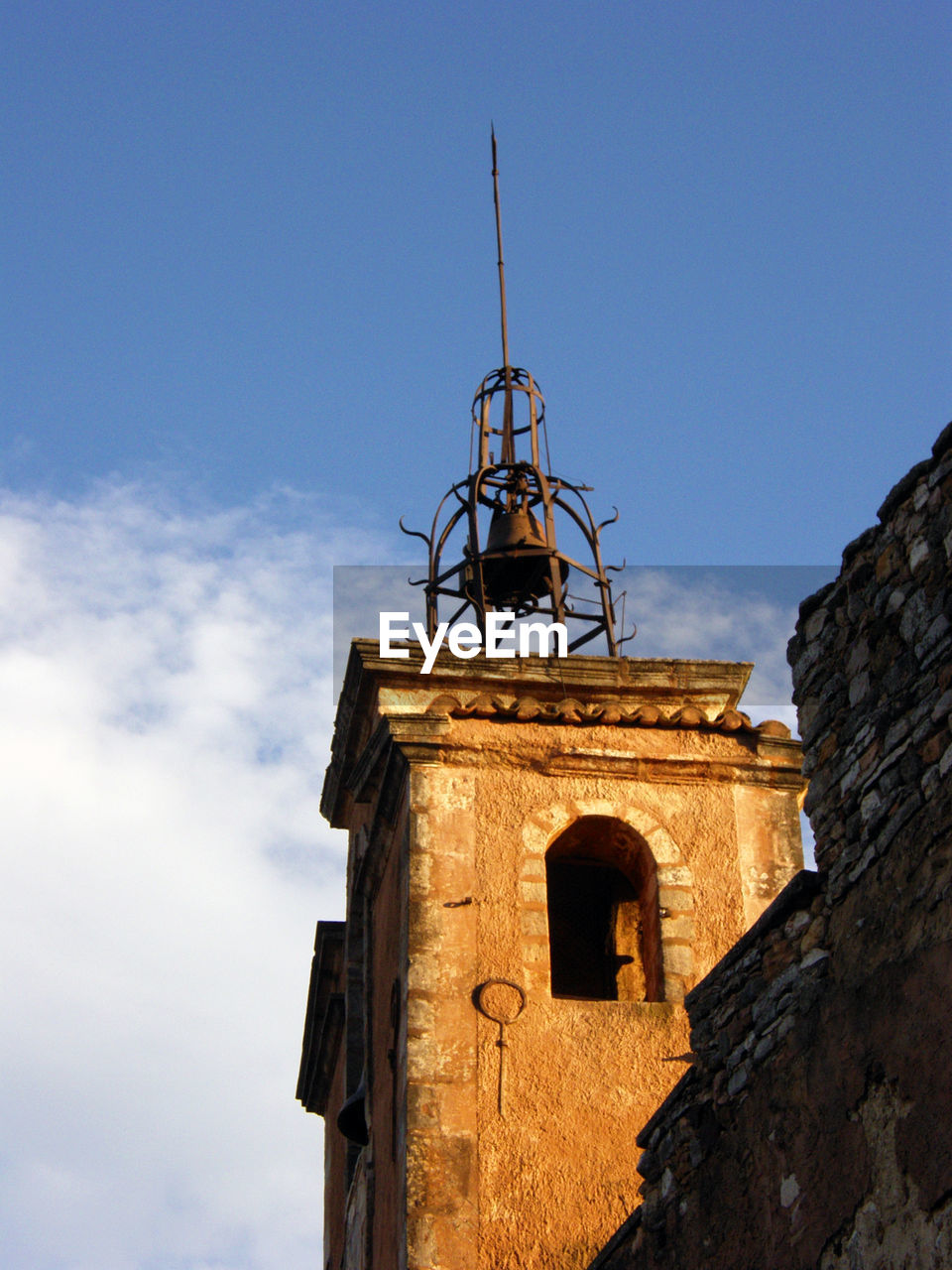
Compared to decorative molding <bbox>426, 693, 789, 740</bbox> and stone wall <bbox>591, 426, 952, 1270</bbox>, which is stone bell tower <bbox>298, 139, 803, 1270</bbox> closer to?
decorative molding <bbox>426, 693, 789, 740</bbox>

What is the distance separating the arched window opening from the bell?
2.48 m

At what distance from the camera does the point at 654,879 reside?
1112cm

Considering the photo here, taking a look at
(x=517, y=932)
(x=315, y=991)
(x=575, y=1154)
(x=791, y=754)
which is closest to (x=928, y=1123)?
(x=575, y=1154)

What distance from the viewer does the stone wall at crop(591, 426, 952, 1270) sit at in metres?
5.27

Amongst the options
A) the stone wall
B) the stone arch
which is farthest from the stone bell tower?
the stone wall

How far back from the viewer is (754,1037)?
6.31m

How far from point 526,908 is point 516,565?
3.66 metres

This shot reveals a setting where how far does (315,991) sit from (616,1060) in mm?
4523

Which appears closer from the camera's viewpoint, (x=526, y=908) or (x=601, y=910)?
(x=526, y=908)

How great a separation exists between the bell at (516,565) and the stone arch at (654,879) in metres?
2.71

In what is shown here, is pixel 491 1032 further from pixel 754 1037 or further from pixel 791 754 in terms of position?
pixel 754 1037

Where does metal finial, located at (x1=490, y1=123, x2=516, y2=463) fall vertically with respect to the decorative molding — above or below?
above

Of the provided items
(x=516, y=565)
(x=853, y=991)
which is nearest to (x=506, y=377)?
(x=516, y=565)

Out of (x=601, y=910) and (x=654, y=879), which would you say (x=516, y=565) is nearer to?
(x=601, y=910)
